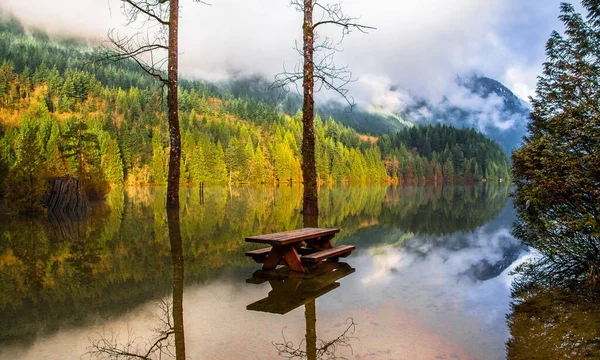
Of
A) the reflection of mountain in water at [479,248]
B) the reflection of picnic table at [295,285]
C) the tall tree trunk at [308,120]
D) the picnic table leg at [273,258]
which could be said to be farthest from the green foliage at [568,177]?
the tall tree trunk at [308,120]

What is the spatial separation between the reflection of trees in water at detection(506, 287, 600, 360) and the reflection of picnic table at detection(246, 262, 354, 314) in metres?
2.80

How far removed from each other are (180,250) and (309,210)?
16.5 ft

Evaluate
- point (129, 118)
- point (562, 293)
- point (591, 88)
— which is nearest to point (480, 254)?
point (562, 293)

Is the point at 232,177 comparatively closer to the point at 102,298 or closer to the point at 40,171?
the point at 40,171

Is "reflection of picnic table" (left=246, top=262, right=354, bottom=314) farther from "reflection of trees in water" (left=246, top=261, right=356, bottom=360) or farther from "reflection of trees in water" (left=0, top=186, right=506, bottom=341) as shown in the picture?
"reflection of trees in water" (left=0, top=186, right=506, bottom=341)

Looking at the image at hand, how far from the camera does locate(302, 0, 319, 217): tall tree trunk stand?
14.2 metres

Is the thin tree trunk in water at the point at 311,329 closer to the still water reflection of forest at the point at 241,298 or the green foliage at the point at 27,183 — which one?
the still water reflection of forest at the point at 241,298

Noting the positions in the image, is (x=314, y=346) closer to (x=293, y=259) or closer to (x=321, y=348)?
(x=321, y=348)

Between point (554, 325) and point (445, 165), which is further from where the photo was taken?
point (445, 165)

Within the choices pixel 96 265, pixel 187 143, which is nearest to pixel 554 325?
pixel 96 265

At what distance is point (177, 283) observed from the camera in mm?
7379

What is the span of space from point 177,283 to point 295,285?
6.71 ft

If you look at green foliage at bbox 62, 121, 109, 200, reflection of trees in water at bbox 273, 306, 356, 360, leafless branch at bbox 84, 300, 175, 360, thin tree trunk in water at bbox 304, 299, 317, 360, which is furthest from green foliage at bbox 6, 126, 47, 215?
reflection of trees in water at bbox 273, 306, 356, 360

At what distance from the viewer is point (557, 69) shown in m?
9.09
